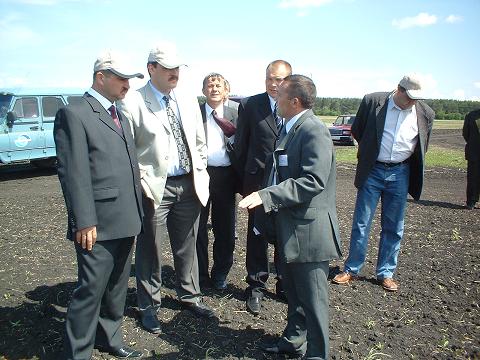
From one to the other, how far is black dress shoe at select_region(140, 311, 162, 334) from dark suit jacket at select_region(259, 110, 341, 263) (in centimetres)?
135

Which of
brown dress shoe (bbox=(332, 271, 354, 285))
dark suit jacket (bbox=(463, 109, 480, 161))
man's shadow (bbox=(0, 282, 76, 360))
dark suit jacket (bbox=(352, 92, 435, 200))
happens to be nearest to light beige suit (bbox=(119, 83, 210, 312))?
man's shadow (bbox=(0, 282, 76, 360))

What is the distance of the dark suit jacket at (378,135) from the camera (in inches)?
174

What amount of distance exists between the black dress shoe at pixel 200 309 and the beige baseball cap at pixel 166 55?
83.6 inches

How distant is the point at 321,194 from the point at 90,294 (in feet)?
5.58

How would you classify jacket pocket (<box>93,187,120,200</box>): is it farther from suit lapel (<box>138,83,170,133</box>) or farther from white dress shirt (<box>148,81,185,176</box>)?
suit lapel (<box>138,83,170,133</box>)

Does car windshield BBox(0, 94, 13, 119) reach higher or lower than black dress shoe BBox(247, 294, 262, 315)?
higher

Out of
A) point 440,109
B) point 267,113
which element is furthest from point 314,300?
point 440,109

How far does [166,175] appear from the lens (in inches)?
135

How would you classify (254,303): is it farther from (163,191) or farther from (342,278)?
(163,191)

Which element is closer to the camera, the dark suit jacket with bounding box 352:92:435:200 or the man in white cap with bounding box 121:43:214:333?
the man in white cap with bounding box 121:43:214:333

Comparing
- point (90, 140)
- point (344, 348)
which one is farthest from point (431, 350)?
point (90, 140)

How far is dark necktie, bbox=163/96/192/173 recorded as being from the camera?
3.56 metres

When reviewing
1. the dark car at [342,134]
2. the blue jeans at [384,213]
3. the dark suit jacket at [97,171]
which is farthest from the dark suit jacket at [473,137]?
the dark car at [342,134]

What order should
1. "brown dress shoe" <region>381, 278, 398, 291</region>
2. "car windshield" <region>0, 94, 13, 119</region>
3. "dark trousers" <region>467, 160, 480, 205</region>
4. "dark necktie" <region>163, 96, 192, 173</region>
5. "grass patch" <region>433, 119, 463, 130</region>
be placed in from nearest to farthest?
"dark necktie" <region>163, 96, 192, 173</region> → "brown dress shoe" <region>381, 278, 398, 291</region> → "dark trousers" <region>467, 160, 480, 205</region> → "car windshield" <region>0, 94, 13, 119</region> → "grass patch" <region>433, 119, 463, 130</region>
